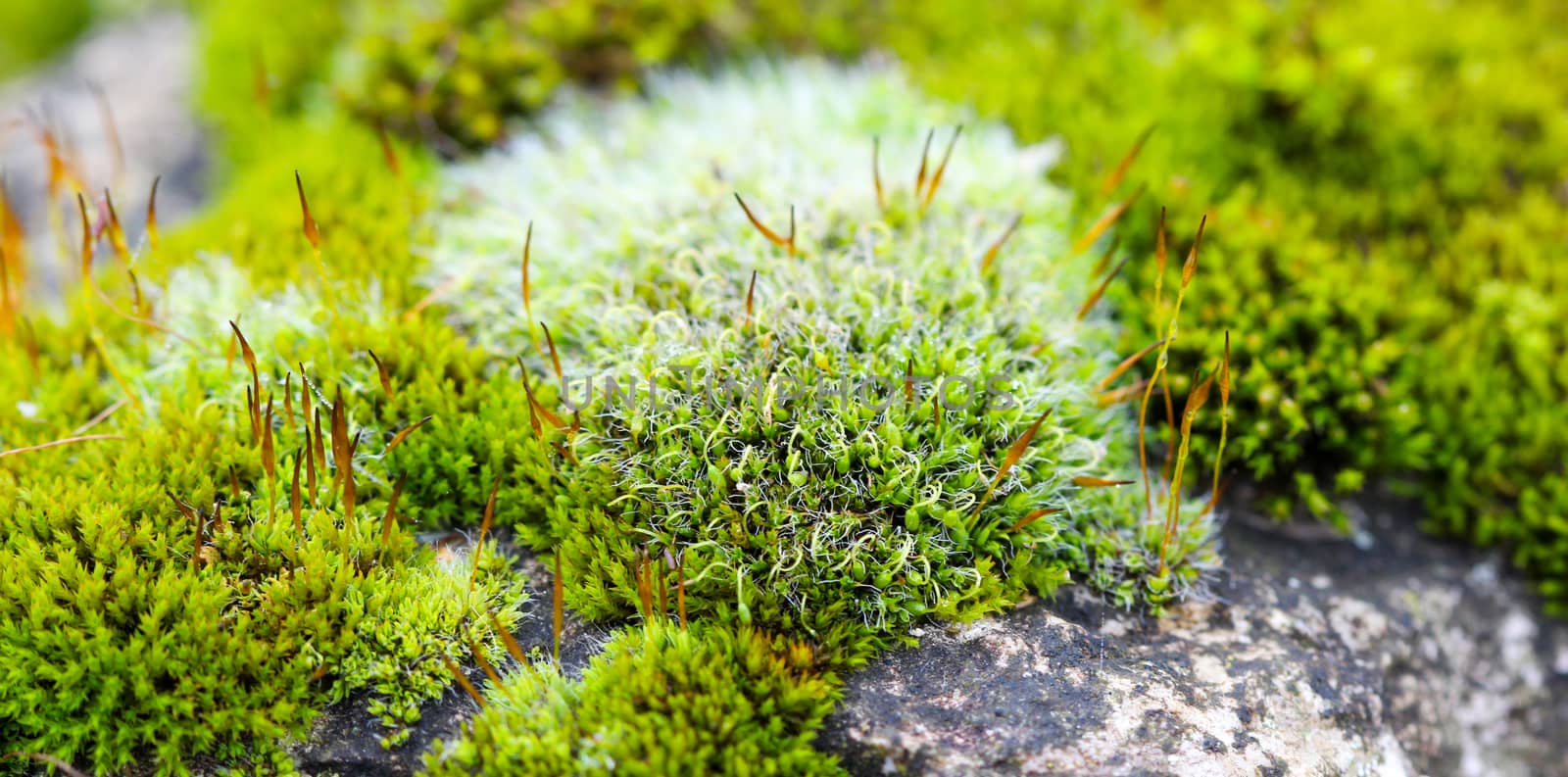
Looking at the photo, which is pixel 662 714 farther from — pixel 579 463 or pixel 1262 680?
pixel 1262 680

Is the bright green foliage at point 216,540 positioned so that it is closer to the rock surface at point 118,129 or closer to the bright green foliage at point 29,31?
the rock surface at point 118,129

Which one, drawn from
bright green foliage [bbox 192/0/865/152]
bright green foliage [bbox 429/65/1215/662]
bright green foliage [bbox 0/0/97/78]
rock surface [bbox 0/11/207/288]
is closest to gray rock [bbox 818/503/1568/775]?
bright green foliage [bbox 429/65/1215/662]

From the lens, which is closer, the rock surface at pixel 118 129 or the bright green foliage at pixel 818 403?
the bright green foliage at pixel 818 403

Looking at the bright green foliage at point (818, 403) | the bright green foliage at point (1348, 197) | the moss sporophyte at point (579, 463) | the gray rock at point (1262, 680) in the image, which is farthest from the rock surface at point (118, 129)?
the gray rock at point (1262, 680)

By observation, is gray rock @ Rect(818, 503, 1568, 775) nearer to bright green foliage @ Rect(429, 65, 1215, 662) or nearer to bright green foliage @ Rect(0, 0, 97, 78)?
bright green foliage @ Rect(429, 65, 1215, 662)

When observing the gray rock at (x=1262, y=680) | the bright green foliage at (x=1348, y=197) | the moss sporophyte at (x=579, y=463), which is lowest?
the gray rock at (x=1262, y=680)

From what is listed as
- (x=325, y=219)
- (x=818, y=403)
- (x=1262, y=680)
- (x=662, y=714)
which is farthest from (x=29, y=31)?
(x=1262, y=680)
